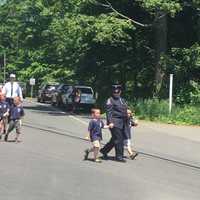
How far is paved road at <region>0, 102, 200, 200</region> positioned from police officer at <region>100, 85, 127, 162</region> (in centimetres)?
43

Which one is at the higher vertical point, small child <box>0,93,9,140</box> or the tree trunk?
the tree trunk

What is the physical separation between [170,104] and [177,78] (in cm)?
407

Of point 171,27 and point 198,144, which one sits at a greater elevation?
point 171,27

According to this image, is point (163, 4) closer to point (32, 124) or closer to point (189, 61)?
point (189, 61)

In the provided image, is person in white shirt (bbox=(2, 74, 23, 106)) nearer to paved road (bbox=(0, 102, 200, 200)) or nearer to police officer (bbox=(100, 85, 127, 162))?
paved road (bbox=(0, 102, 200, 200))

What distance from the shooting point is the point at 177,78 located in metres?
36.8

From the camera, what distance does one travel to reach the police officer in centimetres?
1658

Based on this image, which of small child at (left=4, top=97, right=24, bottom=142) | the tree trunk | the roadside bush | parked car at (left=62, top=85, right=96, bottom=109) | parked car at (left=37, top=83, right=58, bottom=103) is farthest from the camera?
parked car at (left=37, top=83, right=58, bottom=103)

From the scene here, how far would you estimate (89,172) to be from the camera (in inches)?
562

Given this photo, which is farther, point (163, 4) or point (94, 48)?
point (94, 48)

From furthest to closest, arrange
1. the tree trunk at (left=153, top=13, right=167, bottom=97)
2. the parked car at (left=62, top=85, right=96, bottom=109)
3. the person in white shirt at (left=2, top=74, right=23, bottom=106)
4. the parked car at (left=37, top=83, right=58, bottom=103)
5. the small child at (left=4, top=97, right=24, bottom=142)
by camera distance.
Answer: the parked car at (left=37, top=83, right=58, bottom=103)
the parked car at (left=62, top=85, right=96, bottom=109)
the tree trunk at (left=153, top=13, right=167, bottom=97)
the person in white shirt at (left=2, top=74, right=23, bottom=106)
the small child at (left=4, top=97, right=24, bottom=142)

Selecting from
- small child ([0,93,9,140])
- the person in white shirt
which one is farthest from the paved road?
the person in white shirt

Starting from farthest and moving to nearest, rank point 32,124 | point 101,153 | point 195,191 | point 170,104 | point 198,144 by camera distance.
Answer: point 170,104 → point 32,124 → point 198,144 → point 101,153 → point 195,191

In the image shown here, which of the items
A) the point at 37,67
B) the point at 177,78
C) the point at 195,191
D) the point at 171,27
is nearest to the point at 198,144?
the point at 195,191
